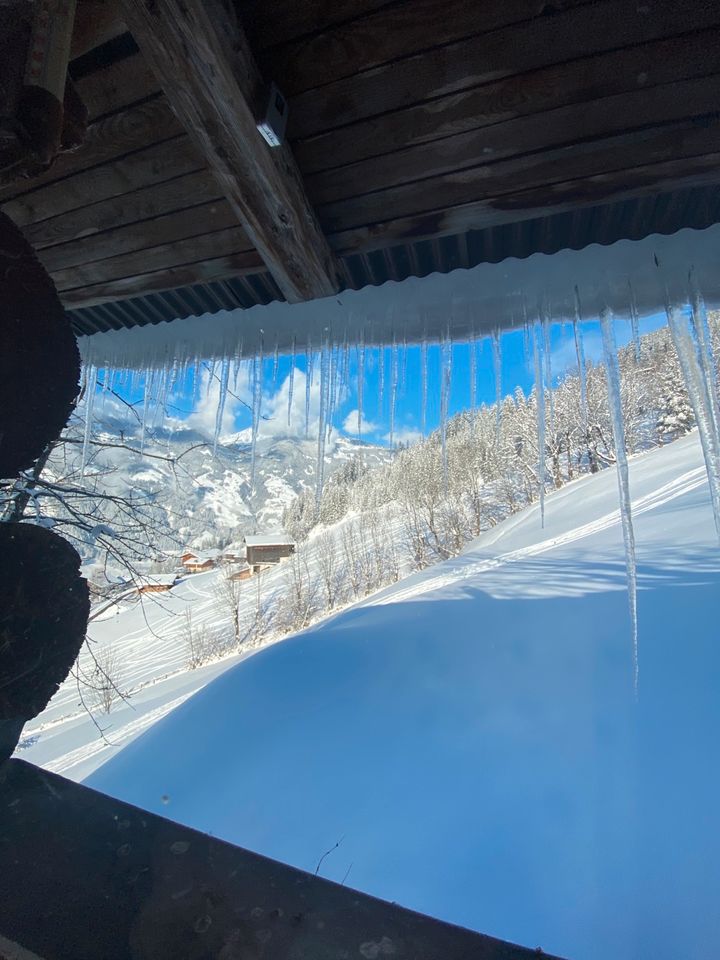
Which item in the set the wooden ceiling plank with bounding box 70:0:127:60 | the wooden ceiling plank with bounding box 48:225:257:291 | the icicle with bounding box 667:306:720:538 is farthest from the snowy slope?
the wooden ceiling plank with bounding box 70:0:127:60

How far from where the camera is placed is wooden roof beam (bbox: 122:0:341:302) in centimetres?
98

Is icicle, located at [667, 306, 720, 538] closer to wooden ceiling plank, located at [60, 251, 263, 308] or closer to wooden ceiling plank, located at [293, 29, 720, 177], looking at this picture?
wooden ceiling plank, located at [293, 29, 720, 177]

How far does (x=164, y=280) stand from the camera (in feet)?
6.19

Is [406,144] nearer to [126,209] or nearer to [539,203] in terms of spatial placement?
[539,203]

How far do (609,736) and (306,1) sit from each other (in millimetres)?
3392

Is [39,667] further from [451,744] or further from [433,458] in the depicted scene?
[433,458]

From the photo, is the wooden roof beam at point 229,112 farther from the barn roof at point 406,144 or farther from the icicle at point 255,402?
the icicle at point 255,402

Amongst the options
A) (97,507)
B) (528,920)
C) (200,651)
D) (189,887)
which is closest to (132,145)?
(189,887)

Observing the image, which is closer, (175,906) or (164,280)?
(175,906)

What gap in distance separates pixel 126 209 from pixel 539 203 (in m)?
1.54

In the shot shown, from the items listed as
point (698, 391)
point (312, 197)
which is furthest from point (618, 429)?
point (312, 197)

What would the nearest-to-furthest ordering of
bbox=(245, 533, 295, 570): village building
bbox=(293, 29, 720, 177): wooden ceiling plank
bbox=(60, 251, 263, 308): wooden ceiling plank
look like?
bbox=(293, 29, 720, 177): wooden ceiling plank → bbox=(60, 251, 263, 308): wooden ceiling plank → bbox=(245, 533, 295, 570): village building

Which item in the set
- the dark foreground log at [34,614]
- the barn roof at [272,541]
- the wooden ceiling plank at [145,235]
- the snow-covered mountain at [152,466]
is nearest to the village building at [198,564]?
the barn roof at [272,541]

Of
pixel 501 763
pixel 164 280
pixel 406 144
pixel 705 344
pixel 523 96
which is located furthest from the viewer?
pixel 501 763
